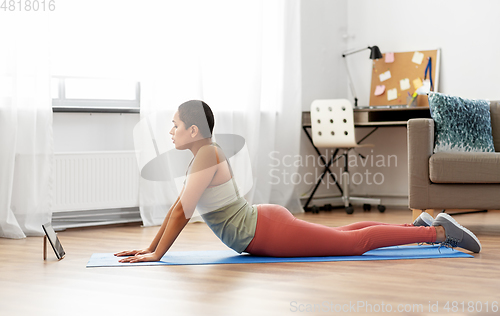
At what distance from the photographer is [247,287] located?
69.0 inches

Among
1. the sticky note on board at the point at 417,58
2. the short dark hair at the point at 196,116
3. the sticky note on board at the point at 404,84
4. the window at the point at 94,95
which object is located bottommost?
the short dark hair at the point at 196,116

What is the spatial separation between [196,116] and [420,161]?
1438mm

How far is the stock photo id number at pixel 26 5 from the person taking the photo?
3014mm

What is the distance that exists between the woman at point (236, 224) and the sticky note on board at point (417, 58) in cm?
247

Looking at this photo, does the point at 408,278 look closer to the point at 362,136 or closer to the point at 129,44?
the point at 129,44

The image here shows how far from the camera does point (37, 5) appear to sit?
310 cm

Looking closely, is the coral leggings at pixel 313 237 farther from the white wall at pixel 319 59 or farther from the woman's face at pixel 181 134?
the white wall at pixel 319 59

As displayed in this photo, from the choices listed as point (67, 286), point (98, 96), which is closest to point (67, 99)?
point (98, 96)

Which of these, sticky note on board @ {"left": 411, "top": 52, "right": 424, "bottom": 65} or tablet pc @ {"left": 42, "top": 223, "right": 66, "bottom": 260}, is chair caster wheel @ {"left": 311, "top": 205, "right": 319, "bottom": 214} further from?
tablet pc @ {"left": 42, "top": 223, "right": 66, "bottom": 260}

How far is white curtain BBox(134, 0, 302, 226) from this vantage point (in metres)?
3.53

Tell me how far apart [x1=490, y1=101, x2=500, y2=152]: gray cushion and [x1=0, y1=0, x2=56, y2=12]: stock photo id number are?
2.82 meters

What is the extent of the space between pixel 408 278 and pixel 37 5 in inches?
99.5

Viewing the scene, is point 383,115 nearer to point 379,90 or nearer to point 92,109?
point 379,90

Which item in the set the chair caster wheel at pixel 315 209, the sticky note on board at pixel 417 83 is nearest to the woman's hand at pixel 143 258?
the chair caster wheel at pixel 315 209
